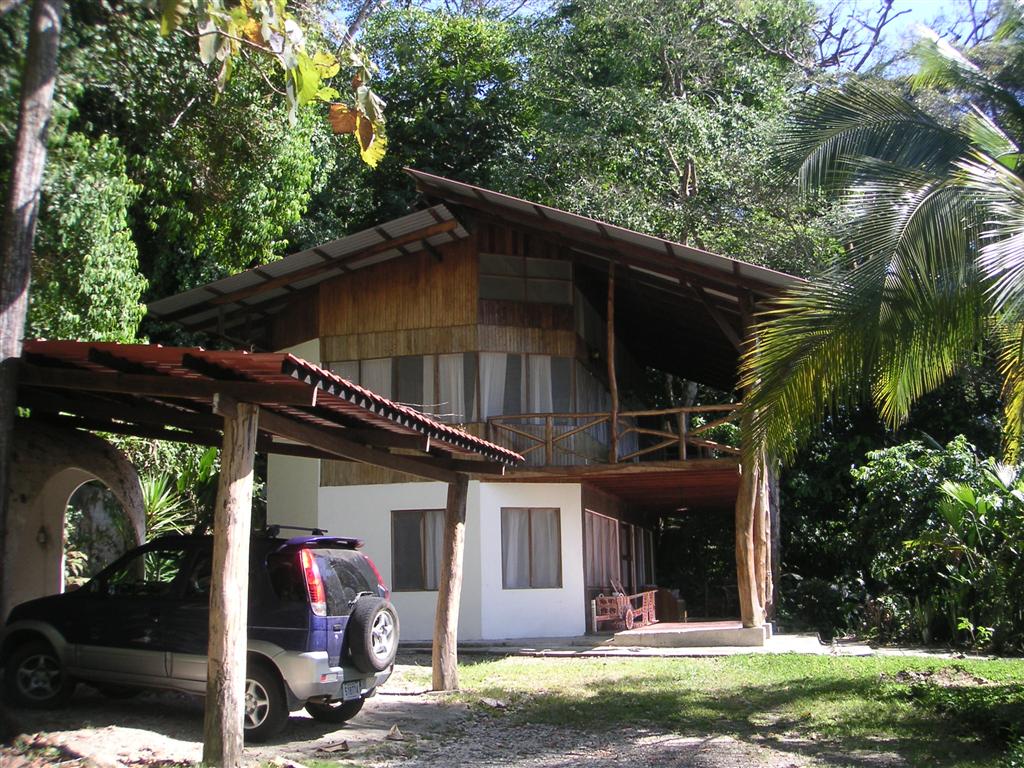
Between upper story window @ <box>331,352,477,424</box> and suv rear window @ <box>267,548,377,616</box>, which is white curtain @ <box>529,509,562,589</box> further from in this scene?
suv rear window @ <box>267,548,377,616</box>

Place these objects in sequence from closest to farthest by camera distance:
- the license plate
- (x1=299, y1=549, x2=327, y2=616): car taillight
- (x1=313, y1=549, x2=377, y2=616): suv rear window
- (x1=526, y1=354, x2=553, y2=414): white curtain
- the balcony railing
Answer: (x1=299, y1=549, x2=327, y2=616): car taillight
the license plate
(x1=313, y1=549, x2=377, y2=616): suv rear window
the balcony railing
(x1=526, y1=354, x2=553, y2=414): white curtain

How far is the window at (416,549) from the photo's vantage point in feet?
58.3

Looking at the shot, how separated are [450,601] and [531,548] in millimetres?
6660

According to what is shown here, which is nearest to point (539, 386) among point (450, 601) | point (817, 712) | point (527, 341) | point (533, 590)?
point (527, 341)

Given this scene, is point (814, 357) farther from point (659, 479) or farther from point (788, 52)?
point (788, 52)

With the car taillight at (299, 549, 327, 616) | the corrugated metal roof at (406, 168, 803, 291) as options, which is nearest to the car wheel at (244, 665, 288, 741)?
the car taillight at (299, 549, 327, 616)

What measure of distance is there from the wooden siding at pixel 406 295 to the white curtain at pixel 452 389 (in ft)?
2.13

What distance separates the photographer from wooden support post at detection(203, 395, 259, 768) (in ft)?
23.0

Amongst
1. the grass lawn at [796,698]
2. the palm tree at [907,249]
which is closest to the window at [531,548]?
the grass lawn at [796,698]

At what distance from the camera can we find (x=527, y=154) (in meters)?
27.8

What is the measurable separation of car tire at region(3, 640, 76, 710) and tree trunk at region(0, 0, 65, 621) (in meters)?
0.93

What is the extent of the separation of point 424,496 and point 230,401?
34.9 feet

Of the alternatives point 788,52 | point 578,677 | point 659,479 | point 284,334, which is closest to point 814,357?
point 578,677

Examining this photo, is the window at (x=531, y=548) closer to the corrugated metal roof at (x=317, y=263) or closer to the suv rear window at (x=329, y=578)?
the corrugated metal roof at (x=317, y=263)
